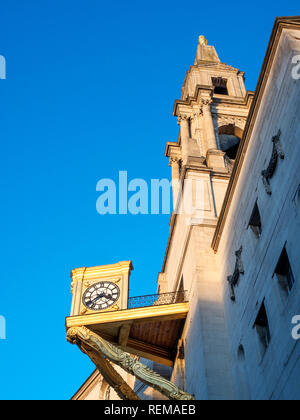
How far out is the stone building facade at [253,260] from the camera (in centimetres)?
1606

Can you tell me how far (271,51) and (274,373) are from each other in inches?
407

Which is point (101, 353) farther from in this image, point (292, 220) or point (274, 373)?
point (292, 220)

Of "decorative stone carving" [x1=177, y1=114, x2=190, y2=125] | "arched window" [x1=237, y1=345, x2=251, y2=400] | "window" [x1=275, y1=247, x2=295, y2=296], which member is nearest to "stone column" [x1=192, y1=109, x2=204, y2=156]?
"decorative stone carving" [x1=177, y1=114, x2=190, y2=125]

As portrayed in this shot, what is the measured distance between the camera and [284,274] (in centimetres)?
1681

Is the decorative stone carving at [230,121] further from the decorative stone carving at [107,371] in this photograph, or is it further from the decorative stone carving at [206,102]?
the decorative stone carving at [107,371]

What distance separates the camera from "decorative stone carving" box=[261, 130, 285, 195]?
57.2ft

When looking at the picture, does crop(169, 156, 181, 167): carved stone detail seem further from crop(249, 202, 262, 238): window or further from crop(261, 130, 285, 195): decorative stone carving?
crop(261, 130, 285, 195): decorative stone carving

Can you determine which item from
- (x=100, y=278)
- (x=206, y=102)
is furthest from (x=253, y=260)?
(x=206, y=102)

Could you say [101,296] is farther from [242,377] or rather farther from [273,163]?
[273,163]

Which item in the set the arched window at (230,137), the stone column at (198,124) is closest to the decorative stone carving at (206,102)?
the stone column at (198,124)

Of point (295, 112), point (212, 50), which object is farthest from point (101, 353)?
point (212, 50)

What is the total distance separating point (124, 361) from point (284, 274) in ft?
26.6

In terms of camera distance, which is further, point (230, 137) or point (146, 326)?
point (230, 137)
